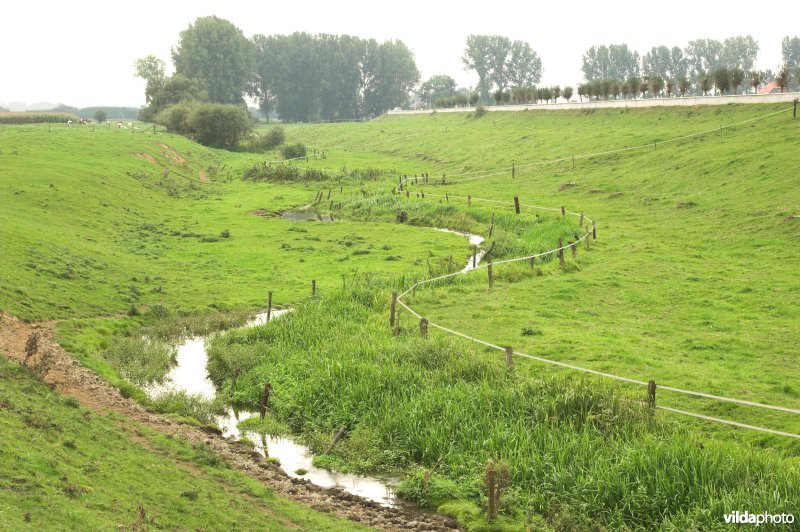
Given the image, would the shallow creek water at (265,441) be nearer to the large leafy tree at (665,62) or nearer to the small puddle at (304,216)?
the small puddle at (304,216)

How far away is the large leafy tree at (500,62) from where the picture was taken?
177000mm

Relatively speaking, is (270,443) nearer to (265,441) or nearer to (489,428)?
(265,441)

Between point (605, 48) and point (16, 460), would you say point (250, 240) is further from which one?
point (605, 48)

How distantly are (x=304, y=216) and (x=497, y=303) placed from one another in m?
31.0

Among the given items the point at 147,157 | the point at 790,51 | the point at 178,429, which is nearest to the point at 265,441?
the point at 178,429

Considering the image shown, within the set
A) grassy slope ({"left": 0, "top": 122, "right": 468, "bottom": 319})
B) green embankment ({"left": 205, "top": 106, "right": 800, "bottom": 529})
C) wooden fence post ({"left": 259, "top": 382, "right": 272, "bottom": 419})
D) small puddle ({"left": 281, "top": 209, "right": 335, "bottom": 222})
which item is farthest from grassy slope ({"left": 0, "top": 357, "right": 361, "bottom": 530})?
small puddle ({"left": 281, "top": 209, "right": 335, "bottom": 222})

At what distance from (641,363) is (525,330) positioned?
4.61 meters

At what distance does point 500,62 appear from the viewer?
178 metres

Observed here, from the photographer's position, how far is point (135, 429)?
19109 mm

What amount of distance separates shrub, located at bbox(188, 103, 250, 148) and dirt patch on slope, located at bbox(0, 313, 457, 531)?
77.7m

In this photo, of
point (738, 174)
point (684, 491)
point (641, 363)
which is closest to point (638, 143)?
point (738, 174)

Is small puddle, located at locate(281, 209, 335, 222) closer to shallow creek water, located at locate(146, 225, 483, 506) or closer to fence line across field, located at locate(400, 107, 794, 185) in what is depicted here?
fence line across field, located at locate(400, 107, 794, 185)

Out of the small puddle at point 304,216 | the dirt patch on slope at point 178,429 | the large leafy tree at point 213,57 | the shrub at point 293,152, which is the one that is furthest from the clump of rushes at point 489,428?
the large leafy tree at point 213,57

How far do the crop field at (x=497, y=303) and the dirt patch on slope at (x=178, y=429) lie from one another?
0.70 meters
